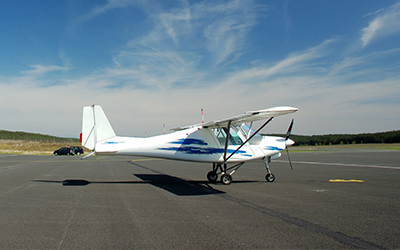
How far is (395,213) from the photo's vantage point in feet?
22.0

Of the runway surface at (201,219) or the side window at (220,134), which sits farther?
the side window at (220,134)

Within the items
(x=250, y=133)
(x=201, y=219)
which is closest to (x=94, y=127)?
(x=250, y=133)

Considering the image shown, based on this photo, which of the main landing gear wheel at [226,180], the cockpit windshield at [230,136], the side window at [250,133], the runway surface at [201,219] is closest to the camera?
the runway surface at [201,219]

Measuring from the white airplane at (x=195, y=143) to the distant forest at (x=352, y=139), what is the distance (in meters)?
79.3

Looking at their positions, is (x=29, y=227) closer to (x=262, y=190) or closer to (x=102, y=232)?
(x=102, y=232)

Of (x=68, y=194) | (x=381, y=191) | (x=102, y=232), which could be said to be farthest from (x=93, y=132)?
(x=381, y=191)

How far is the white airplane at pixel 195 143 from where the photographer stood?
12.0m

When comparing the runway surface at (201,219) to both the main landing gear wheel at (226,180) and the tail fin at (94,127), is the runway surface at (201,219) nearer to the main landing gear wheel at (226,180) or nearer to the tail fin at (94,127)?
the main landing gear wheel at (226,180)

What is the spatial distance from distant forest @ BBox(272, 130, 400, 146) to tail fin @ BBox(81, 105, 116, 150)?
81943mm

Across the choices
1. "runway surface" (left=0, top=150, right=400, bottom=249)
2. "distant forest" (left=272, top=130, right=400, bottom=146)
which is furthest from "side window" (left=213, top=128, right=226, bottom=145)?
"distant forest" (left=272, top=130, right=400, bottom=146)

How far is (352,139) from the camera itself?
95.2 metres

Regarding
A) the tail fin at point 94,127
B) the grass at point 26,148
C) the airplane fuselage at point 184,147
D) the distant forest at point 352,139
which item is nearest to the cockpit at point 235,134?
the airplane fuselage at point 184,147

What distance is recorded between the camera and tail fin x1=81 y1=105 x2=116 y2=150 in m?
12.0

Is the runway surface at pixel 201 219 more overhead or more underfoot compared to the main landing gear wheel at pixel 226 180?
more underfoot
